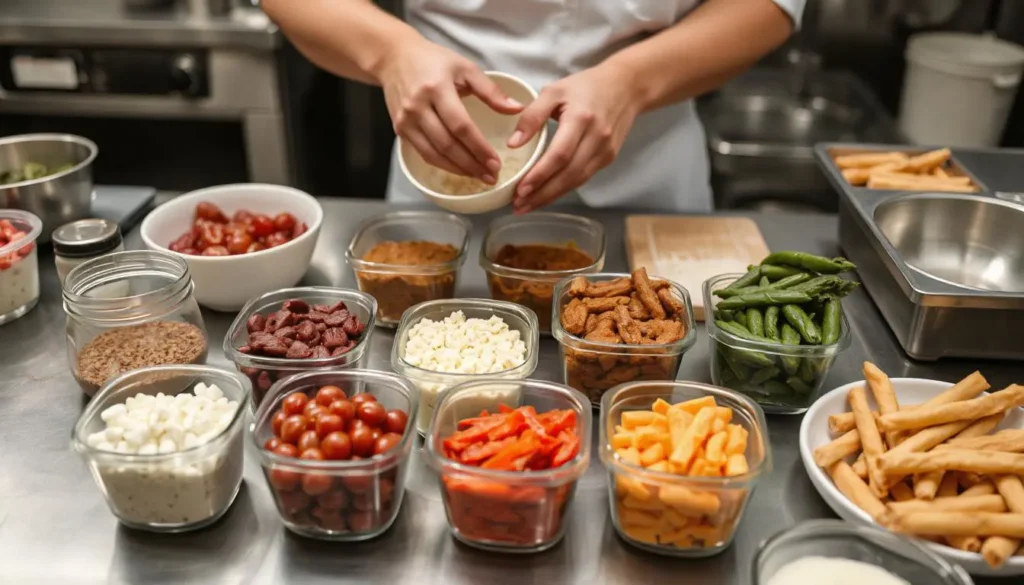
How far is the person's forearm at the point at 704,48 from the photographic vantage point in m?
1.80

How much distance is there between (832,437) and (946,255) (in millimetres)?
750

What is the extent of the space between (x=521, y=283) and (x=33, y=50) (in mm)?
2399

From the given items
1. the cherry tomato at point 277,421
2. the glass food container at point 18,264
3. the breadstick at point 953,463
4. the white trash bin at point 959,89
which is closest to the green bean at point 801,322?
the breadstick at point 953,463

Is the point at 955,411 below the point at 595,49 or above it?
below

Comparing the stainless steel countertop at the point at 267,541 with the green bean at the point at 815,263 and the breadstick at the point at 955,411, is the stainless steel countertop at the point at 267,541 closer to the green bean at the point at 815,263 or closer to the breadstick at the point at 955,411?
the breadstick at the point at 955,411

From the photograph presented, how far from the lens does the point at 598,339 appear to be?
133 cm

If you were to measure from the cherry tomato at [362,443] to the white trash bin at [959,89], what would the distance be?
8.94 ft

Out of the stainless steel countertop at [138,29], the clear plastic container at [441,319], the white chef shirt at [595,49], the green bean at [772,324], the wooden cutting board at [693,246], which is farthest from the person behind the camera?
the stainless steel countertop at [138,29]

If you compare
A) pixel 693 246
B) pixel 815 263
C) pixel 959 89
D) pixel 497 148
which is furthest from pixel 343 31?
pixel 959 89

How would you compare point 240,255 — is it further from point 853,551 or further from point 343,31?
point 853,551

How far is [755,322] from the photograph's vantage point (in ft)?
4.58

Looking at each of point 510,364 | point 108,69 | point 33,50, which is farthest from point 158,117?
point 510,364

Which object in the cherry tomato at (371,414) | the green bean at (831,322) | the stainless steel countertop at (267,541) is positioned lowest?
the stainless steel countertop at (267,541)

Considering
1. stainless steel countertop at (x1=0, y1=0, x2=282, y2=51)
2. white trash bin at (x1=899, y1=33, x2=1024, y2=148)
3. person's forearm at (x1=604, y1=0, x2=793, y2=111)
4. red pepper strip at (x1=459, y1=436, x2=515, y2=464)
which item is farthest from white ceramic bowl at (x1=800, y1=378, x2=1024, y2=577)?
stainless steel countertop at (x1=0, y1=0, x2=282, y2=51)
